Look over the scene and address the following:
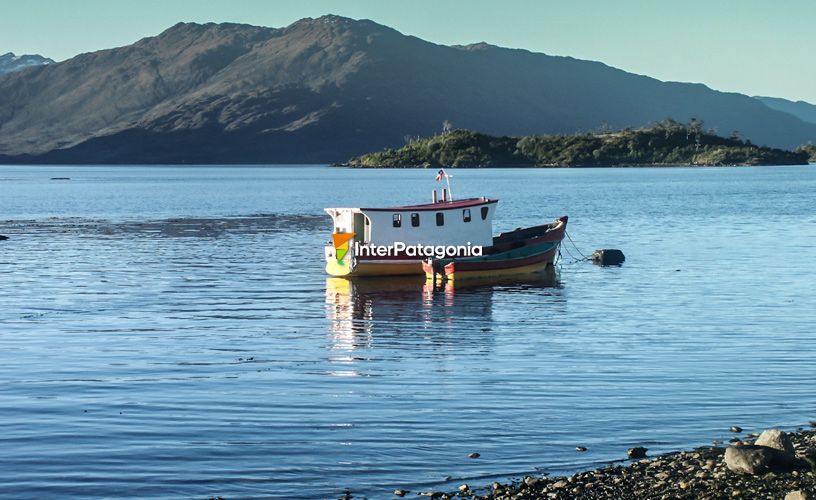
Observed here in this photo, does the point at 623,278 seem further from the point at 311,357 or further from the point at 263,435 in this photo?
the point at 263,435

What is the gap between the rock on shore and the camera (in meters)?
17.5

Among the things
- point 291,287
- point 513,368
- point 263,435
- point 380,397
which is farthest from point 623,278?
point 263,435

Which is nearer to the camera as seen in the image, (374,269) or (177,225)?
(374,269)

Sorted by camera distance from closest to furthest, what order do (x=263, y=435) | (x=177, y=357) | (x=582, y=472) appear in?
(x=582, y=472) → (x=263, y=435) → (x=177, y=357)

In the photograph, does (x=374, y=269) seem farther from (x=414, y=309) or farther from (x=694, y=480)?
(x=694, y=480)

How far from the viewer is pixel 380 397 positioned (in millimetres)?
25797

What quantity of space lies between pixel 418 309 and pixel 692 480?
2587 cm

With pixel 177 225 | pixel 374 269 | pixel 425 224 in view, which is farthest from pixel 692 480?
pixel 177 225

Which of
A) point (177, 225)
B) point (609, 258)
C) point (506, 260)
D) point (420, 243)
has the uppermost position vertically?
point (420, 243)

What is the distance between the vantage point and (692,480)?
18078mm

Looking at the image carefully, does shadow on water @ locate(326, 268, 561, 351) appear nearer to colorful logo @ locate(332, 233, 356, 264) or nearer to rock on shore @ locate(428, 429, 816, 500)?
colorful logo @ locate(332, 233, 356, 264)

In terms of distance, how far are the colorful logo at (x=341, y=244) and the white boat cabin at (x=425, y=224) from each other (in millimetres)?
507

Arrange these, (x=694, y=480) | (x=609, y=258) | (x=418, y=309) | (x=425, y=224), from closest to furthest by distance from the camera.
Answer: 1. (x=694, y=480)
2. (x=418, y=309)
3. (x=425, y=224)
4. (x=609, y=258)

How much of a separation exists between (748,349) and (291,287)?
24.3 m
